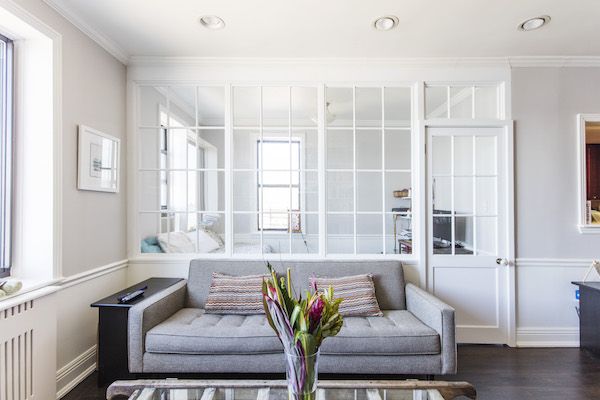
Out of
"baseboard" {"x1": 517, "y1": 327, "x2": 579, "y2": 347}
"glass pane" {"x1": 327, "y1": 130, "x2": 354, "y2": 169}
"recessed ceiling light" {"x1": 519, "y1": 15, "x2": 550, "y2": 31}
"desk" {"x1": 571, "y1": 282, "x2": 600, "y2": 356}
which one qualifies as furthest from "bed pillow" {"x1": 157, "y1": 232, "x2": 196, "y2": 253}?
"desk" {"x1": 571, "y1": 282, "x2": 600, "y2": 356}

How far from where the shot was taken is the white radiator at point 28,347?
1647mm

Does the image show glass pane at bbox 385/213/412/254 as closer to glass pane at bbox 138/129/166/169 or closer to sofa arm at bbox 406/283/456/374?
sofa arm at bbox 406/283/456/374

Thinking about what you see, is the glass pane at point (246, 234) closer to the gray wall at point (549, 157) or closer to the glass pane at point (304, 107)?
the glass pane at point (304, 107)

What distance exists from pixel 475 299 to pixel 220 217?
7.99 ft

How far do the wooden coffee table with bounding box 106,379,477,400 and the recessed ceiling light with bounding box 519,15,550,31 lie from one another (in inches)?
97.0

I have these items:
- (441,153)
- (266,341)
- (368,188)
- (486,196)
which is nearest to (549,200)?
(486,196)

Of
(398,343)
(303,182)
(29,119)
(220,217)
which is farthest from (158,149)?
(398,343)

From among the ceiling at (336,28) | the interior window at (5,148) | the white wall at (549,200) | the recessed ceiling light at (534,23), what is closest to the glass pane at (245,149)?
the ceiling at (336,28)

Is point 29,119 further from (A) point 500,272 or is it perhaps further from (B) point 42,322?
(A) point 500,272

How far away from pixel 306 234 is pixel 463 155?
162 cm

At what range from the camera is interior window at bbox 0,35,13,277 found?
198cm

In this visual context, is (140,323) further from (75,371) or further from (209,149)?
(209,149)

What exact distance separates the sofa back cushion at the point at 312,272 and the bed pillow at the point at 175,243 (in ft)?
0.83

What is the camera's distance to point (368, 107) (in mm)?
3023
